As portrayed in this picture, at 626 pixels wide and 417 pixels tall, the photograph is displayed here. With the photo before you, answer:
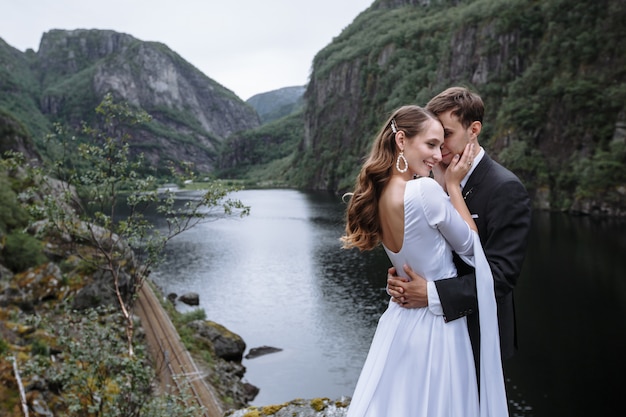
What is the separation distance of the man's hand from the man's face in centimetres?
76

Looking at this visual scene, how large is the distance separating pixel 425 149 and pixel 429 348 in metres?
1.06

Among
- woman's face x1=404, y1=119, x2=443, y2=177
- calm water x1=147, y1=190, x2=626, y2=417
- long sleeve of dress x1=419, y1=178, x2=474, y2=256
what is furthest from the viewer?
calm water x1=147, y1=190, x2=626, y2=417

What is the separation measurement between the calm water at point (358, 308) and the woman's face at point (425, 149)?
15.7m

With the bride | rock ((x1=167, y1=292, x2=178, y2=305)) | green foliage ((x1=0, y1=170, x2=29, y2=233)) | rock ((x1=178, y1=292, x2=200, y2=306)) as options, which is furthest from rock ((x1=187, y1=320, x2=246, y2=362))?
the bride

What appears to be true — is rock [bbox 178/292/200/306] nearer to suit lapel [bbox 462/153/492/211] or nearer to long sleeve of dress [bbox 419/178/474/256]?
suit lapel [bbox 462/153/492/211]

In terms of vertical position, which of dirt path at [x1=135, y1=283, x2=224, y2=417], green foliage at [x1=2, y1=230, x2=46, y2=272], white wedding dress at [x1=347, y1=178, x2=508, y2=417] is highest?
white wedding dress at [x1=347, y1=178, x2=508, y2=417]

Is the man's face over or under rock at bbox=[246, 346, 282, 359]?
over

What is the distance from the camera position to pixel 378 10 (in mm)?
174250

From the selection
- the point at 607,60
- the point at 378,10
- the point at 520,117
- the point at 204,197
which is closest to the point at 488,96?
the point at 520,117

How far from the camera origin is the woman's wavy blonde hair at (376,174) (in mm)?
2953

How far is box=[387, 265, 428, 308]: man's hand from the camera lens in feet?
9.23

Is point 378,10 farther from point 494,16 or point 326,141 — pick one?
point 494,16

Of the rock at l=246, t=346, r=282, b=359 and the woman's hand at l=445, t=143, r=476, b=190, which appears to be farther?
the rock at l=246, t=346, r=282, b=359

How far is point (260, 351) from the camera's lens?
940 inches
